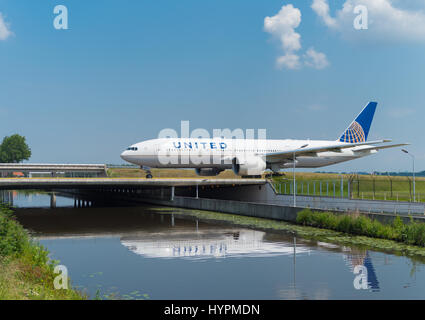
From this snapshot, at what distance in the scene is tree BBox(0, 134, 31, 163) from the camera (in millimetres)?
→ 160250

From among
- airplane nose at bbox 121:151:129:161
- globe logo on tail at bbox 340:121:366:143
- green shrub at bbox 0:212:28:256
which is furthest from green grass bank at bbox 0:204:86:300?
globe logo on tail at bbox 340:121:366:143

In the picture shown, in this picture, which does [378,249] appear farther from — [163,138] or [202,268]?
[163,138]

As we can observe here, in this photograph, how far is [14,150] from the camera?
6314 inches

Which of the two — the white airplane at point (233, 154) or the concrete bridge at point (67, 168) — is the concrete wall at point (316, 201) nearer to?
the white airplane at point (233, 154)

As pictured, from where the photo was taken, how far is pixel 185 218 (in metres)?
44.0

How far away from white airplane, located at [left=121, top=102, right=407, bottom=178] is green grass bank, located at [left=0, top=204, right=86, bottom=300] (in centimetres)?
3403

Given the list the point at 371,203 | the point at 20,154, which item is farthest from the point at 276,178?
the point at 20,154

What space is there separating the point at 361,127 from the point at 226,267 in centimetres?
5822

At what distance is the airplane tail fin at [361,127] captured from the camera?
236 feet

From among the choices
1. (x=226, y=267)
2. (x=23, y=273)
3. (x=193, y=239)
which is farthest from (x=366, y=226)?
(x=23, y=273)

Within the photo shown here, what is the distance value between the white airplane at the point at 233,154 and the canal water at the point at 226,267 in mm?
23147

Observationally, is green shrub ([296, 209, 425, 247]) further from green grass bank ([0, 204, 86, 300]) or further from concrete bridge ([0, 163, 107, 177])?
concrete bridge ([0, 163, 107, 177])

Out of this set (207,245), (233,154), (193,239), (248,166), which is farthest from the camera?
(233,154)

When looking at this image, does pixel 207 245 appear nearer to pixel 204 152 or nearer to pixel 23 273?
pixel 23 273
